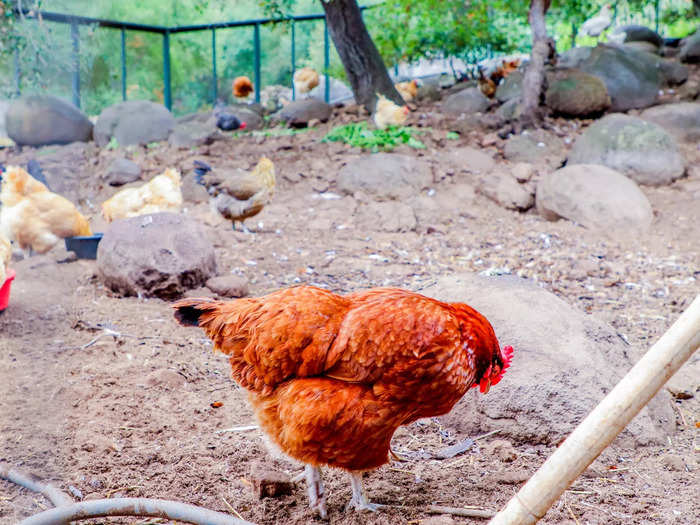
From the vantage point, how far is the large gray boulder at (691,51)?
1079 cm

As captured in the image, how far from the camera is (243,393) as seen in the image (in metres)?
3.29

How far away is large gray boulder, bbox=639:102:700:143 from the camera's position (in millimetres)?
8805

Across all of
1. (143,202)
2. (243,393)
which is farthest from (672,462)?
(143,202)

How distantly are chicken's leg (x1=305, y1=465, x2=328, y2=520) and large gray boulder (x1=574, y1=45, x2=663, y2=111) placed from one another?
29.8 feet

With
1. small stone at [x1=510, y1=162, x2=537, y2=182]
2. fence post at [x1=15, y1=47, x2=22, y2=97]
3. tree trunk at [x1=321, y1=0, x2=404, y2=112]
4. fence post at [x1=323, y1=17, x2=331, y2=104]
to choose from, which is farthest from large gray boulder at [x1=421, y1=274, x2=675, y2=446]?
fence post at [x1=323, y1=17, x2=331, y2=104]

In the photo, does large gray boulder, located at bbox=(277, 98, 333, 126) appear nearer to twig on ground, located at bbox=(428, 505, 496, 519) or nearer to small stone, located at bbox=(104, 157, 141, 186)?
small stone, located at bbox=(104, 157, 141, 186)

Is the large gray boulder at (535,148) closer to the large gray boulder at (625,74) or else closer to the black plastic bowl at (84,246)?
the large gray boulder at (625,74)

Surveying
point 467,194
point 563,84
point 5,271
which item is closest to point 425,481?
point 5,271

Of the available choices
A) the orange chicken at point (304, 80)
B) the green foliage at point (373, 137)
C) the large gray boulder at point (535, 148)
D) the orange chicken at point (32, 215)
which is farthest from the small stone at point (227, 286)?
the orange chicken at point (304, 80)

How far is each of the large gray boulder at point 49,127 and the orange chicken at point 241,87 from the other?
2572 millimetres

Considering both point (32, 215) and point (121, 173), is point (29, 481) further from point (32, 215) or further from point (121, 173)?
point (121, 173)

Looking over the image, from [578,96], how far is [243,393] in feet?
25.7

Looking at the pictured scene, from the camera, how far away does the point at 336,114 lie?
10.6 metres

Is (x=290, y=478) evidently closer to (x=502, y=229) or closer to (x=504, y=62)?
(x=502, y=229)
